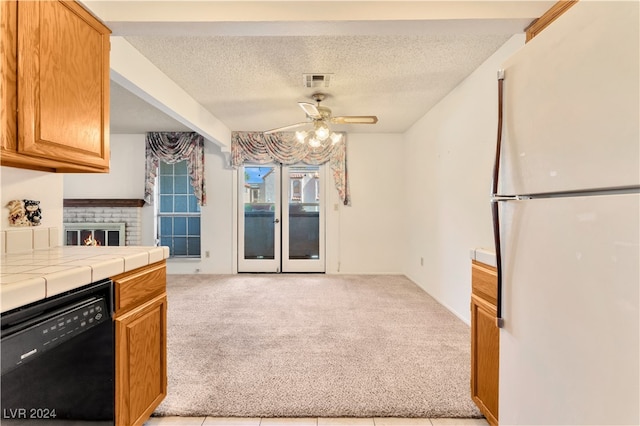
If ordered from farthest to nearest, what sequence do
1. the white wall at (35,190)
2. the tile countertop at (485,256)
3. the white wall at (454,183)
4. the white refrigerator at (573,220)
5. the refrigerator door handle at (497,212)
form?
the white wall at (454,183)
the white wall at (35,190)
the tile countertop at (485,256)
the refrigerator door handle at (497,212)
the white refrigerator at (573,220)

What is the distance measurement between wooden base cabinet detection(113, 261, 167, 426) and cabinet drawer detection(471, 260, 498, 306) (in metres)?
1.66

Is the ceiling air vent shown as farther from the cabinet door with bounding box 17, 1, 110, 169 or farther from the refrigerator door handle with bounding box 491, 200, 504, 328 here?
the refrigerator door handle with bounding box 491, 200, 504, 328

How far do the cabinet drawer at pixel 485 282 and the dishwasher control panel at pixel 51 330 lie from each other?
1678 mm

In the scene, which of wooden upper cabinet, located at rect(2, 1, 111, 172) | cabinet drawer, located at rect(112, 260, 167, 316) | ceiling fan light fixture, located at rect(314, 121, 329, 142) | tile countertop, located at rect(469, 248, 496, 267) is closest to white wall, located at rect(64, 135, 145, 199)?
ceiling fan light fixture, located at rect(314, 121, 329, 142)

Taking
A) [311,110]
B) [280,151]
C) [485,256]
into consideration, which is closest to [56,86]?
[311,110]

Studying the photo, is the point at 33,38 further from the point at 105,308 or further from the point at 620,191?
the point at 620,191

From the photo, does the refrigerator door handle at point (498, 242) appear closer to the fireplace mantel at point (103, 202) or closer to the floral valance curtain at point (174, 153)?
the floral valance curtain at point (174, 153)

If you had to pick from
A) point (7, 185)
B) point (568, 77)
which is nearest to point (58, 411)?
point (7, 185)

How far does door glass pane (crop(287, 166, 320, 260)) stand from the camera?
16.5ft

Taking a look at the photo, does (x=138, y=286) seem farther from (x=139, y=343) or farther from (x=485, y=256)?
Result: (x=485, y=256)

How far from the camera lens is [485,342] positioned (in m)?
1.47

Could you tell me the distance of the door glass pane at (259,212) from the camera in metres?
5.04

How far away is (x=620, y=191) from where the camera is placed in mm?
675

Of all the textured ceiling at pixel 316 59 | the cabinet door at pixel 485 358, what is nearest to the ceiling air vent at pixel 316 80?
the textured ceiling at pixel 316 59
